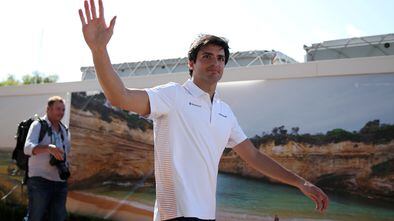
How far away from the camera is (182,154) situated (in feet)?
8.07

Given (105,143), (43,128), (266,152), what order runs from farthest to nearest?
(105,143), (266,152), (43,128)

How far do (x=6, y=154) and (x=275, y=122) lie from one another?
19.2 ft

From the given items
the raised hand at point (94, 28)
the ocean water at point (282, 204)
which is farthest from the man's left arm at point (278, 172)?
the ocean water at point (282, 204)

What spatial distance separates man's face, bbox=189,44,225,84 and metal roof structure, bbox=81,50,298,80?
199 inches

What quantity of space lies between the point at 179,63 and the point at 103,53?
6930 mm

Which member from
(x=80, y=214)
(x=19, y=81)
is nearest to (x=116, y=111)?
(x=80, y=214)

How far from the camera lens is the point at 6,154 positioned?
9703mm

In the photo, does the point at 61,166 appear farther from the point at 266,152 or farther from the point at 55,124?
the point at 266,152

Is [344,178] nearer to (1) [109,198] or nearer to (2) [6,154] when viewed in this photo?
(1) [109,198]

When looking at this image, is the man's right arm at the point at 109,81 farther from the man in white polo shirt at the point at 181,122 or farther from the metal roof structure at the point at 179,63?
the metal roof structure at the point at 179,63

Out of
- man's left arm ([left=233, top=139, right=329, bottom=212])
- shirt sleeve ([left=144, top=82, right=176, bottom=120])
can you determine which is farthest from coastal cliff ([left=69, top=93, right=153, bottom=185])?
shirt sleeve ([left=144, top=82, right=176, bottom=120])

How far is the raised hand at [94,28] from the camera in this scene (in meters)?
2.15

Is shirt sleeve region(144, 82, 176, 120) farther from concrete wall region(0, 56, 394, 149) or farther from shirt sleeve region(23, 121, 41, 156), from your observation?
concrete wall region(0, 56, 394, 149)

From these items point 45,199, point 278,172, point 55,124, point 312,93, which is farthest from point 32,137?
point 312,93
